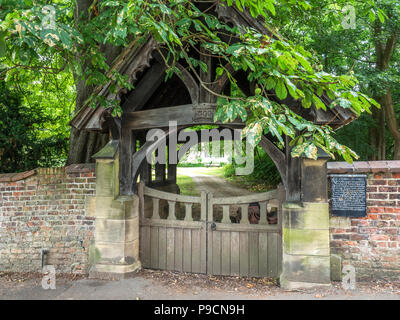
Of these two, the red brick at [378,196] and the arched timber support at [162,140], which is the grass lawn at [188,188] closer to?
the arched timber support at [162,140]

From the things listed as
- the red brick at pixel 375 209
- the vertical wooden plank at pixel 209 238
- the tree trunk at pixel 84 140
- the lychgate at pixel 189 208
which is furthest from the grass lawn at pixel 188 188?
the red brick at pixel 375 209

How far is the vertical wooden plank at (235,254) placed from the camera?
4711 millimetres

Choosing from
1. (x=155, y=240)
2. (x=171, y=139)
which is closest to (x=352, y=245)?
(x=155, y=240)

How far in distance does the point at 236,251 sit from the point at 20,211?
4052 mm

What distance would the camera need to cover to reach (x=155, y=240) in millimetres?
5066

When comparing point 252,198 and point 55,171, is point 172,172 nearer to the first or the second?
point 55,171

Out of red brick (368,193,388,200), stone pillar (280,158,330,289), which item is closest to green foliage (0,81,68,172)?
stone pillar (280,158,330,289)

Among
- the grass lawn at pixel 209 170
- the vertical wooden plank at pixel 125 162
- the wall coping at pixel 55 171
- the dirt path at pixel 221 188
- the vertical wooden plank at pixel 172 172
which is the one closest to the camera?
the vertical wooden plank at pixel 125 162

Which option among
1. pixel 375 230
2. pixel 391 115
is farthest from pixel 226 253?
pixel 391 115

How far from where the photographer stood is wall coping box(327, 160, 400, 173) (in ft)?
13.3

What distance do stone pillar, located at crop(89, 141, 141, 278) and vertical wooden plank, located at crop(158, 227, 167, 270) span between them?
0.42 metres

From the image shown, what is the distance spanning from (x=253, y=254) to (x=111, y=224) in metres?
2.33

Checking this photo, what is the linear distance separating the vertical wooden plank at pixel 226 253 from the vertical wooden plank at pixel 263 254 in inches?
18.9

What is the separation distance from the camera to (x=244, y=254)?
4684 mm
